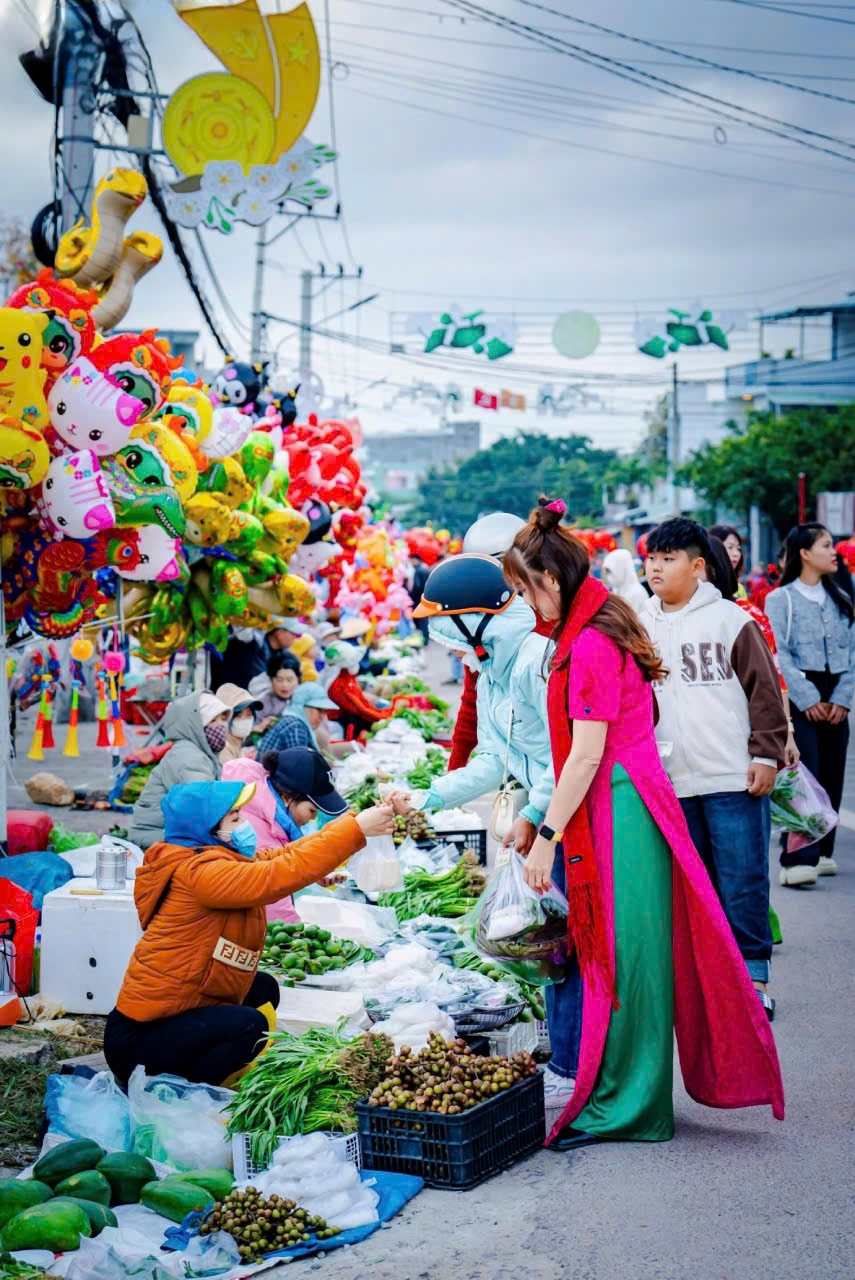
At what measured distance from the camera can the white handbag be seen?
18.1 feet

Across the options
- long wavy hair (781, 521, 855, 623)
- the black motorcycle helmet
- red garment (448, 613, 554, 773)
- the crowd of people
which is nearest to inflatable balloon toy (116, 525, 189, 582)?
the crowd of people

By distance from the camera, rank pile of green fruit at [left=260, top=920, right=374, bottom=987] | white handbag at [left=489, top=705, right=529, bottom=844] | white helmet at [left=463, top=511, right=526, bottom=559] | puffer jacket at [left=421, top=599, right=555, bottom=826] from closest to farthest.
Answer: white handbag at [left=489, top=705, right=529, bottom=844] < puffer jacket at [left=421, top=599, right=555, bottom=826] < pile of green fruit at [left=260, top=920, right=374, bottom=987] < white helmet at [left=463, top=511, right=526, bottom=559]

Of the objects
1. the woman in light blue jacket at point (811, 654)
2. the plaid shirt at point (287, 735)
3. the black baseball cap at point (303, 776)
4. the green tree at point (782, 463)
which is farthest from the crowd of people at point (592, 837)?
the green tree at point (782, 463)

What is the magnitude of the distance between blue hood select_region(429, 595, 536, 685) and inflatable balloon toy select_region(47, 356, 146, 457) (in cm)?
241

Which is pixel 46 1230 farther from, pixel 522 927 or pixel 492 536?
pixel 492 536

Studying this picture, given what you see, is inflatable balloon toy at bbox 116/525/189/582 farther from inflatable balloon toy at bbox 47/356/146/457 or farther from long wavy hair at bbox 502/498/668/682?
long wavy hair at bbox 502/498/668/682

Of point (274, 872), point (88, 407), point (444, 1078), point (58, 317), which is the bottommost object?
point (444, 1078)

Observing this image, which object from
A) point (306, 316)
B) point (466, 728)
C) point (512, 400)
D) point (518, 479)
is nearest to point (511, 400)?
point (512, 400)

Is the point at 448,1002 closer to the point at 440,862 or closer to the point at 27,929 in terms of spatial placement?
the point at 27,929

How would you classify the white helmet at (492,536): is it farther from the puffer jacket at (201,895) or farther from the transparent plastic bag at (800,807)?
the transparent plastic bag at (800,807)

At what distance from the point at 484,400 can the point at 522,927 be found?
2409 cm

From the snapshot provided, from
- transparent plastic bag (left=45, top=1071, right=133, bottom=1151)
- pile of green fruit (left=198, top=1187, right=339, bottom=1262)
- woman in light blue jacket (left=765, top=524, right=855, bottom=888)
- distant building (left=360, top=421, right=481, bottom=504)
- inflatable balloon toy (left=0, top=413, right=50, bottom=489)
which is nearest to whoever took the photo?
pile of green fruit (left=198, top=1187, right=339, bottom=1262)

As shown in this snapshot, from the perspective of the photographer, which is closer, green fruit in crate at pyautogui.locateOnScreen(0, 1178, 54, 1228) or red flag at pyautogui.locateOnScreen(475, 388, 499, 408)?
green fruit in crate at pyautogui.locateOnScreen(0, 1178, 54, 1228)

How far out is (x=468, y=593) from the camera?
19.3ft
